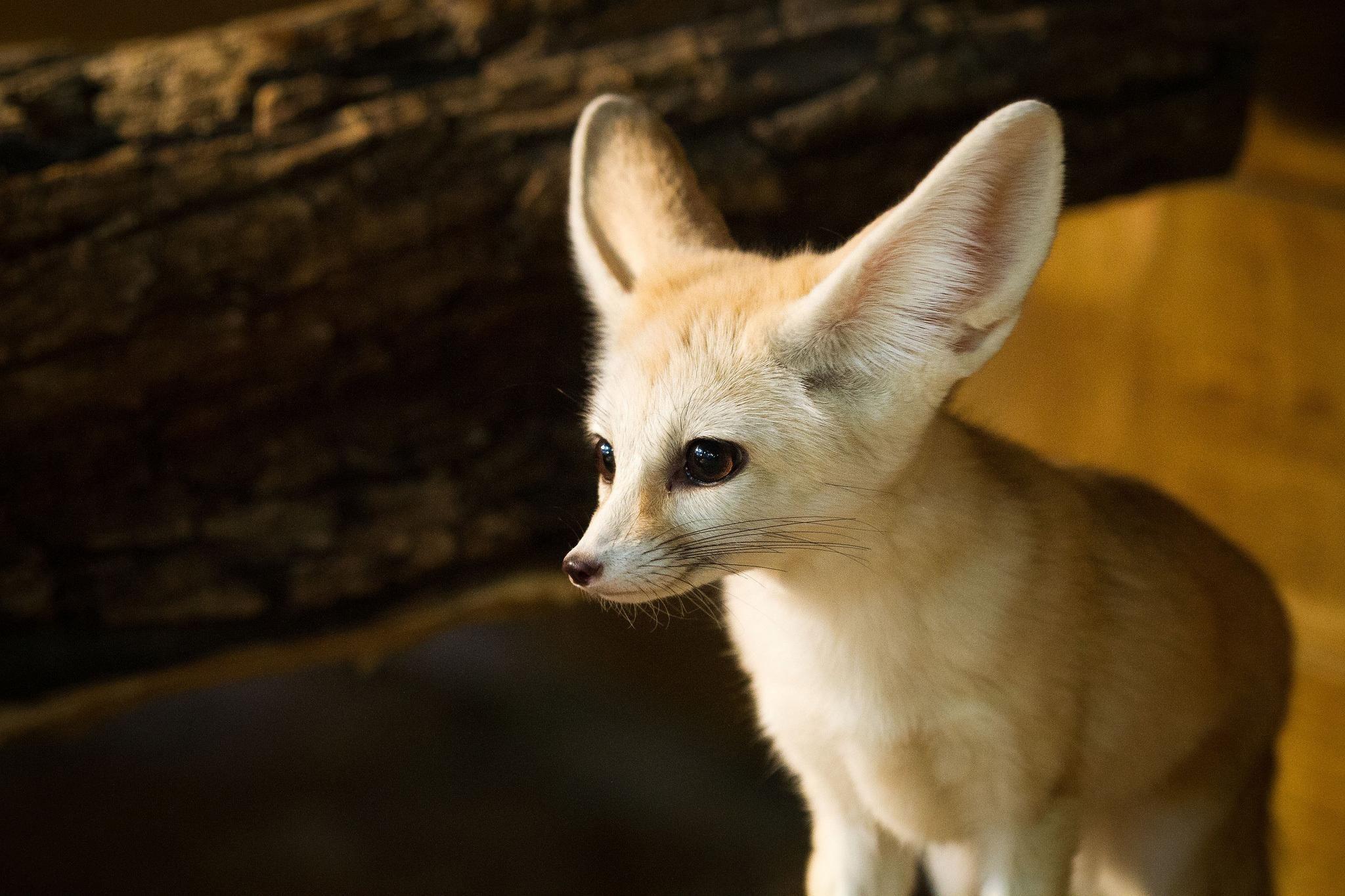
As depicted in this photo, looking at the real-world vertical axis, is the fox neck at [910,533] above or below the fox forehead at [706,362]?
below

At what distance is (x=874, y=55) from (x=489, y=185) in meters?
0.88

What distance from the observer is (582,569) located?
1459mm

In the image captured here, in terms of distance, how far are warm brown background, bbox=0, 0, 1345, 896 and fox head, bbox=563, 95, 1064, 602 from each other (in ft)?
4.22

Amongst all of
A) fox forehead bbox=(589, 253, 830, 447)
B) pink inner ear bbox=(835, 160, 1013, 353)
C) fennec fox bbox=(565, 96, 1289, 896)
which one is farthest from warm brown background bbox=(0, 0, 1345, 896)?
pink inner ear bbox=(835, 160, 1013, 353)

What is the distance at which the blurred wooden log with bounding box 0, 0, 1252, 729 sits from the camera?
250cm

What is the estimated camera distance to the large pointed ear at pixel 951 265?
130 centimetres

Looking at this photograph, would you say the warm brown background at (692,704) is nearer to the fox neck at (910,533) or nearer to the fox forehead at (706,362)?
the fox neck at (910,533)

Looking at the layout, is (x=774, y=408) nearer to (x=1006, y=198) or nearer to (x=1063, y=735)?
(x=1006, y=198)

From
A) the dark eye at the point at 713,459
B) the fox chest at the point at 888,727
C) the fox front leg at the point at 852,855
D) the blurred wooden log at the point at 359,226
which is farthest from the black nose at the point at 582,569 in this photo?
the blurred wooden log at the point at 359,226

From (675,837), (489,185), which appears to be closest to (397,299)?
(489,185)

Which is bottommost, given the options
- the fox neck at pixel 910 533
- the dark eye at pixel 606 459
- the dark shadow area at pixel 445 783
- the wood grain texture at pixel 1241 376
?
the dark shadow area at pixel 445 783

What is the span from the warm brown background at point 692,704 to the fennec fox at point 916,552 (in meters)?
0.87

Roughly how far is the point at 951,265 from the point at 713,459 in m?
0.37

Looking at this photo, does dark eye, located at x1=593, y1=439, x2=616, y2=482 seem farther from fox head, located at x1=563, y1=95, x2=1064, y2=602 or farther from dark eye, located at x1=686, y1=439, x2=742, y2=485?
dark eye, located at x1=686, y1=439, x2=742, y2=485
